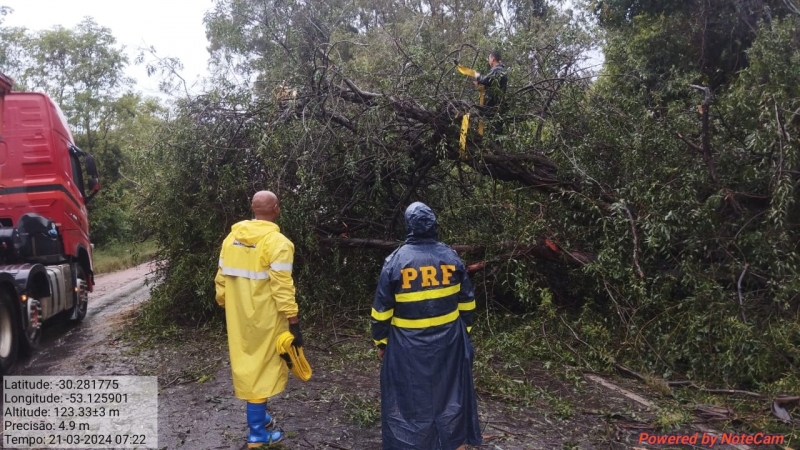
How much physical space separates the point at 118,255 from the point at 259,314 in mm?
18431

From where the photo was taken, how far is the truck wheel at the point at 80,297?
292 inches

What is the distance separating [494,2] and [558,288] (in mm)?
15627

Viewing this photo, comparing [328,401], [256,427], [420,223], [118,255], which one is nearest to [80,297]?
[328,401]

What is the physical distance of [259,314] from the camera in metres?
3.51

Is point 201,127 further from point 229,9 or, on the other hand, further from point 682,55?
point 682,55

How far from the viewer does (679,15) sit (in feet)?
33.7

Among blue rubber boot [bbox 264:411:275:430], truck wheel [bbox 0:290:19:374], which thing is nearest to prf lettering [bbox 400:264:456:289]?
blue rubber boot [bbox 264:411:275:430]

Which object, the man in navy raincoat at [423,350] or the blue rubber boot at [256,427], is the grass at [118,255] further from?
the man in navy raincoat at [423,350]

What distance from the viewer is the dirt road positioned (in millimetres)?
3732

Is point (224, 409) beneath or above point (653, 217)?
beneath

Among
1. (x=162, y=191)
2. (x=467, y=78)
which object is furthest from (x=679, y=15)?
(x=162, y=191)

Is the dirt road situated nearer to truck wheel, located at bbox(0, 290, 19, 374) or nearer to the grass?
truck wheel, located at bbox(0, 290, 19, 374)

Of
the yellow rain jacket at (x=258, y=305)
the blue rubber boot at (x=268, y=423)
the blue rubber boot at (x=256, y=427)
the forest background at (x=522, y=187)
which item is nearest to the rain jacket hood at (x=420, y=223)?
the yellow rain jacket at (x=258, y=305)

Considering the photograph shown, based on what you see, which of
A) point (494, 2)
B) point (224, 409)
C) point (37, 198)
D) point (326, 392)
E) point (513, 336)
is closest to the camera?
point (224, 409)
